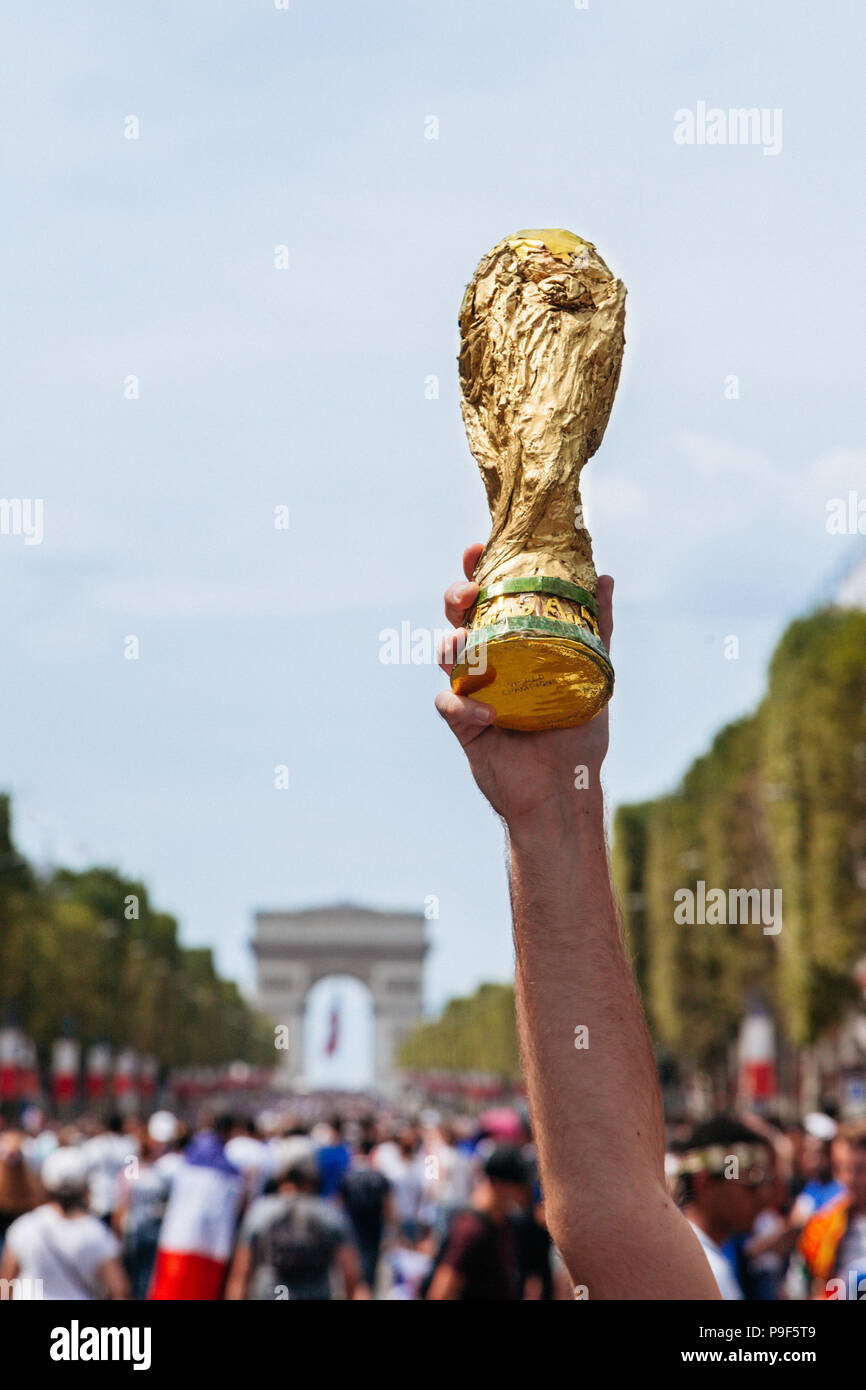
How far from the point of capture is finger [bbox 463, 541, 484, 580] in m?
3.24

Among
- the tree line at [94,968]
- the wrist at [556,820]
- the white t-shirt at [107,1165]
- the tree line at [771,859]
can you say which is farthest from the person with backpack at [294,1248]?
the tree line at [94,968]

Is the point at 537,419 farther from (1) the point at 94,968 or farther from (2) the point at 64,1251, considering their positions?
(1) the point at 94,968

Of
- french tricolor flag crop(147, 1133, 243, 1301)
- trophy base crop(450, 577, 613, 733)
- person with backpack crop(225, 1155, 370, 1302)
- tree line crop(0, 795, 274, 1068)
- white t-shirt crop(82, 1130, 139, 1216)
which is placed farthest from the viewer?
tree line crop(0, 795, 274, 1068)

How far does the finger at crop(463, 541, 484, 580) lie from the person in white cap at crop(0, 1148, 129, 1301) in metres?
7.90

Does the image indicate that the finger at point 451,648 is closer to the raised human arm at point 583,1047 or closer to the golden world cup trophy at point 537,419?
the golden world cup trophy at point 537,419

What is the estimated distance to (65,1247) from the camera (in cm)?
1075

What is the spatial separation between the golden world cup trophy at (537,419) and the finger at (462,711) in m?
0.01

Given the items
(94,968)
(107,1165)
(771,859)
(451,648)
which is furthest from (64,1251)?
(94,968)

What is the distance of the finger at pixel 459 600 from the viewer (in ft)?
9.59

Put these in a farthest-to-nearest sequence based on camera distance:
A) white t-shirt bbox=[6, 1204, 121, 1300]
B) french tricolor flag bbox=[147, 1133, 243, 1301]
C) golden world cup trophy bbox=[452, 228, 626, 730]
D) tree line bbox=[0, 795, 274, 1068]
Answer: tree line bbox=[0, 795, 274, 1068] → french tricolor flag bbox=[147, 1133, 243, 1301] → white t-shirt bbox=[6, 1204, 121, 1300] → golden world cup trophy bbox=[452, 228, 626, 730]

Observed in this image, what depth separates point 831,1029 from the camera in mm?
51281

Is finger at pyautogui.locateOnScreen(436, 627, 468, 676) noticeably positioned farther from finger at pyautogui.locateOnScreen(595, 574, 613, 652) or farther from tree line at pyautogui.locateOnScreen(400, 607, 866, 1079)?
tree line at pyautogui.locateOnScreen(400, 607, 866, 1079)

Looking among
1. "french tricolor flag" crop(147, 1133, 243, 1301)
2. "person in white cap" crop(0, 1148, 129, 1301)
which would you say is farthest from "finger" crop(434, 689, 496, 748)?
"french tricolor flag" crop(147, 1133, 243, 1301)
